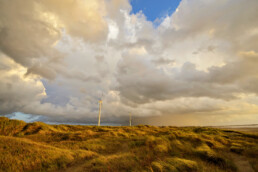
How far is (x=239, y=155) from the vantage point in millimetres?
15891

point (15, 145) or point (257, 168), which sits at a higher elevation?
point (15, 145)

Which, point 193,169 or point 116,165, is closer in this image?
point 193,169

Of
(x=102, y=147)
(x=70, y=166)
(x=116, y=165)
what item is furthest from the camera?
(x=102, y=147)

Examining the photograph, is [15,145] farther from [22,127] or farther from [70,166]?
[22,127]

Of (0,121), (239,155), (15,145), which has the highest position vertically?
(0,121)

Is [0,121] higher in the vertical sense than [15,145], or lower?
higher

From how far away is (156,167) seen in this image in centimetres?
1017

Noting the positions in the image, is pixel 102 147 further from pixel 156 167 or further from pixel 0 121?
pixel 0 121

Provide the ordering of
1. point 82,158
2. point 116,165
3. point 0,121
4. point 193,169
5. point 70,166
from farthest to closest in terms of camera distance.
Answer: point 0,121 → point 82,158 → point 70,166 → point 116,165 → point 193,169

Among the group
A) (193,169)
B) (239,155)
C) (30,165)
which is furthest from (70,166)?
(239,155)

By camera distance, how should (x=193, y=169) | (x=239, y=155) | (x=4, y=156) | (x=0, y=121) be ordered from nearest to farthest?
(x=193, y=169), (x=4, y=156), (x=239, y=155), (x=0, y=121)

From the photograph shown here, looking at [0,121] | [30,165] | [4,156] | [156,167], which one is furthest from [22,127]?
[156,167]

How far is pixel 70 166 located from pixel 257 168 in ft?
52.4

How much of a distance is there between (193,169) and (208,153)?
17.7 feet
